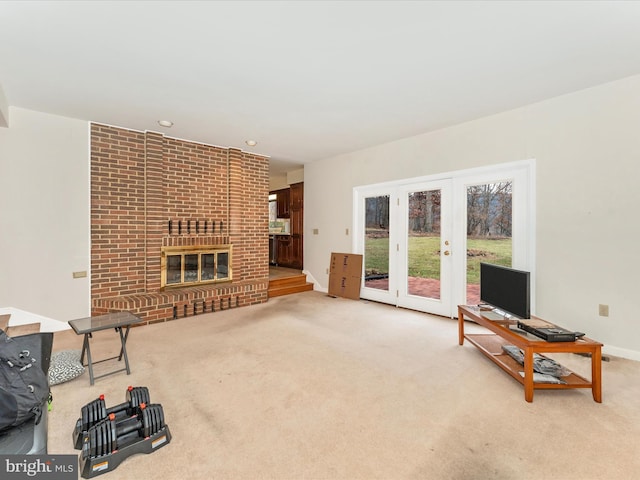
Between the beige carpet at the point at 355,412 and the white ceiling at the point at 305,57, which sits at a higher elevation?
the white ceiling at the point at 305,57

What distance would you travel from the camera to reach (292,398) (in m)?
2.18

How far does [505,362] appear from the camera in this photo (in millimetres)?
2566

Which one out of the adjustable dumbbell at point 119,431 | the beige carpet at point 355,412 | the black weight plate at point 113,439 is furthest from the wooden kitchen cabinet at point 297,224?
the black weight plate at point 113,439

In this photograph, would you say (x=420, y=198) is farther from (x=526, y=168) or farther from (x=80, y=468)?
(x=80, y=468)

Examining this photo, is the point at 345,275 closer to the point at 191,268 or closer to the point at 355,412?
the point at 191,268

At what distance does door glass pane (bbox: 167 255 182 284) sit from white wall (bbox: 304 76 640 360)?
4.33 metres

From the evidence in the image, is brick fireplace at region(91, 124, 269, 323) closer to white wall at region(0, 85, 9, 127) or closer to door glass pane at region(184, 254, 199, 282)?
door glass pane at region(184, 254, 199, 282)

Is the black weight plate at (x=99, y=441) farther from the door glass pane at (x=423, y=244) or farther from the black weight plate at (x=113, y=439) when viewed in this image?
the door glass pane at (x=423, y=244)

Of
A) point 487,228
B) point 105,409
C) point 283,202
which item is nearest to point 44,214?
point 105,409

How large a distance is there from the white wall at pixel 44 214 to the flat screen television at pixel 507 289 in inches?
186

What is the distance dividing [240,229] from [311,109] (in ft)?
8.28

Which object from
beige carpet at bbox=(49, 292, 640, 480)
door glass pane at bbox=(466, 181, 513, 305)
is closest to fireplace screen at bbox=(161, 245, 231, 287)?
beige carpet at bbox=(49, 292, 640, 480)

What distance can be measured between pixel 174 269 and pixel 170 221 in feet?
2.37

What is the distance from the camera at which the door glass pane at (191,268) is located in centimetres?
464
